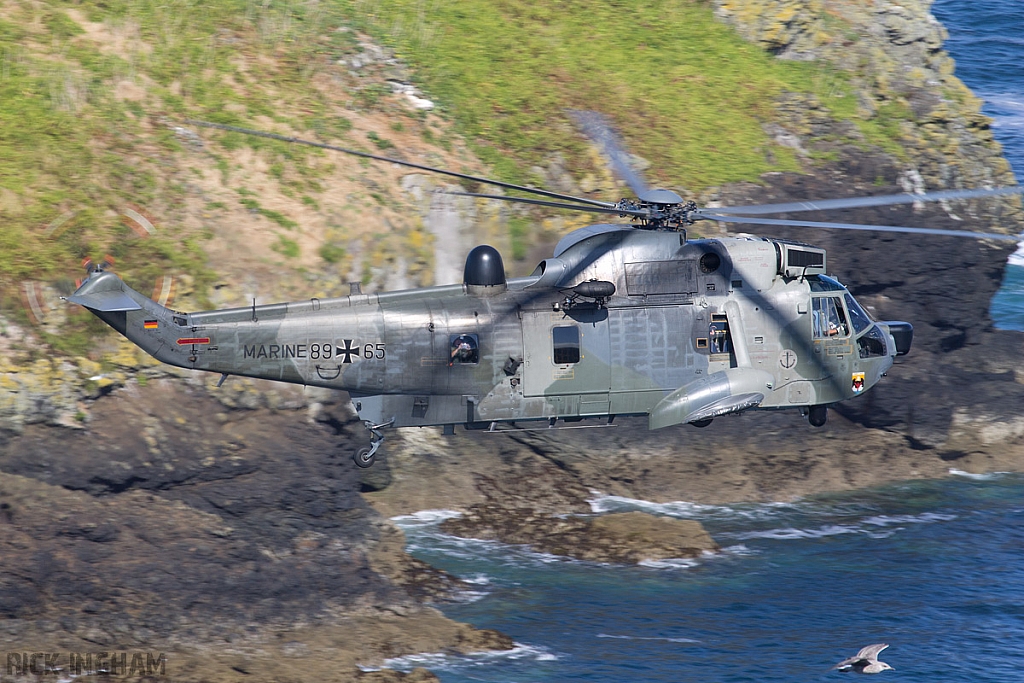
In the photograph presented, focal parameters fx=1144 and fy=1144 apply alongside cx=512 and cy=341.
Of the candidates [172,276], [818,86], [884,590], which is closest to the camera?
[884,590]

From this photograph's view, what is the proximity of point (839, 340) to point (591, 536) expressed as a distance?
294 inches

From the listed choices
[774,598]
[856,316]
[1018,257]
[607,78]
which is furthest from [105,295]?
[1018,257]

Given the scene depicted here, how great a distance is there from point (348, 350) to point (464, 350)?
2.12 meters

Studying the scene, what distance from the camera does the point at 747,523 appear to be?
90.1 ft

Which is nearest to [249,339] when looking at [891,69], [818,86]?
[818,86]

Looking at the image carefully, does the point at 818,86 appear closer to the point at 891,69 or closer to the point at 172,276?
the point at 891,69

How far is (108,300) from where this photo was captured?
19.8 metres

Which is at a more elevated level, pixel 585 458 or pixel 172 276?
pixel 172 276

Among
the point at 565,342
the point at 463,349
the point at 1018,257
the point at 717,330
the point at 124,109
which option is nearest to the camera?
the point at 463,349

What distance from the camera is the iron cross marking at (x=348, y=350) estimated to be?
68.3 feet

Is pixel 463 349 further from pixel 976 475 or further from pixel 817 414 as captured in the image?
pixel 976 475

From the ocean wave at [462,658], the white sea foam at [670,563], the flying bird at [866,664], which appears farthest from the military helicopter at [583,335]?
the flying bird at [866,664]

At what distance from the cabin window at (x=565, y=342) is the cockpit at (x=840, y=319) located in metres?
4.79

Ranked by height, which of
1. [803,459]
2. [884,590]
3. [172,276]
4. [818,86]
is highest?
[818,86]
